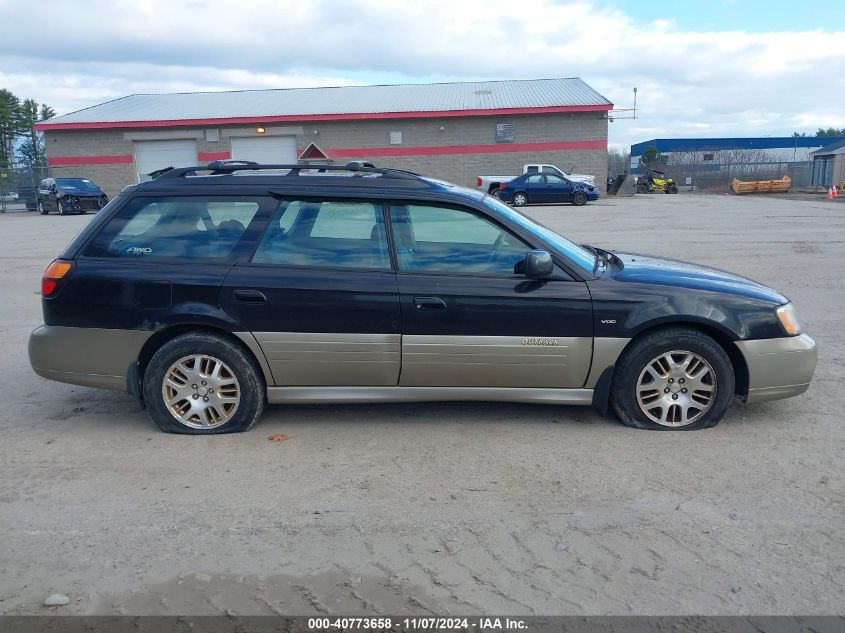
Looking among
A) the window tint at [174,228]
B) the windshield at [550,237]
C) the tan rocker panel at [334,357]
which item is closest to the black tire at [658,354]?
the windshield at [550,237]

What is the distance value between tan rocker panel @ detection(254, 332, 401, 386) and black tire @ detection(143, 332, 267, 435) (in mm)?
162

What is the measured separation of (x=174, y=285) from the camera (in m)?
4.64

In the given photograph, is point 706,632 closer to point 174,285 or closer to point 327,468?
point 327,468

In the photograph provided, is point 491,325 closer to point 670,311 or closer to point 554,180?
point 670,311

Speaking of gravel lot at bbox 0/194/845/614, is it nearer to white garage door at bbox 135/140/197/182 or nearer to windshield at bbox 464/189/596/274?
windshield at bbox 464/189/596/274

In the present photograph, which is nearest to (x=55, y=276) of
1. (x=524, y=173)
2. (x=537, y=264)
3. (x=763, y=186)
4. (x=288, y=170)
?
(x=288, y=170)

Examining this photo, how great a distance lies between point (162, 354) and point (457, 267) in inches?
79.2

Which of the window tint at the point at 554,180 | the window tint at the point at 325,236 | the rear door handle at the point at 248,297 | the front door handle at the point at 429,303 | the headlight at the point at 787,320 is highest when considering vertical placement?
the window tint at the point at 554,180

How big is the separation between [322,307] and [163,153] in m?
37.9

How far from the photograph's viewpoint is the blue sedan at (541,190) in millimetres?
29906

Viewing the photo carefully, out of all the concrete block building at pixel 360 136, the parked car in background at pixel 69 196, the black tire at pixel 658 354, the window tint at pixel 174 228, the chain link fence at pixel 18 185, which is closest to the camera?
the black tire at pixel 658 354

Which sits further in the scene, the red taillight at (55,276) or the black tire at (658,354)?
the red taillight at (55,276)

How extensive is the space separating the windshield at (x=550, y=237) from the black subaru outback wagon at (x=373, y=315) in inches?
1.4

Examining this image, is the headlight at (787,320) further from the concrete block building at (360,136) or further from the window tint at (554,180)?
the concrete block building at (360,136)
